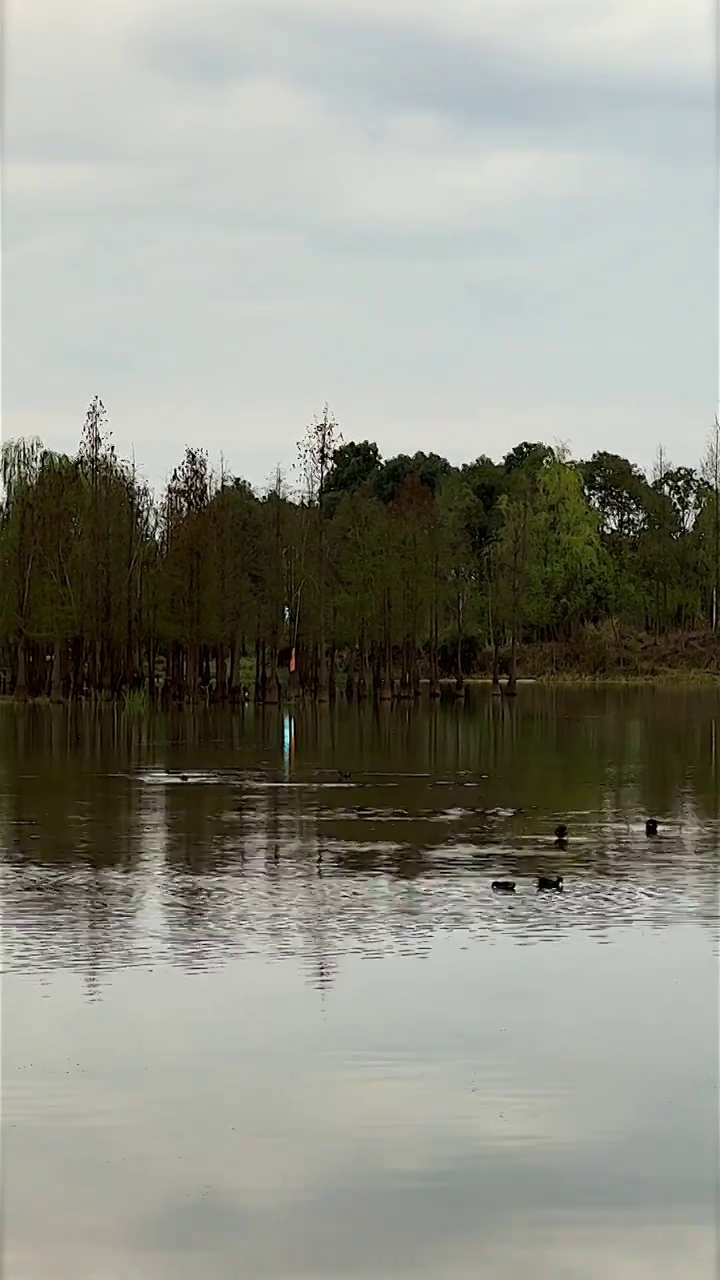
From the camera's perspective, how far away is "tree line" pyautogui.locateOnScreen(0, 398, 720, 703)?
86.4 meters

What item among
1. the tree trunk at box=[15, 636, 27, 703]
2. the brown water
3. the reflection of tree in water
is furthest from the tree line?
the brown water

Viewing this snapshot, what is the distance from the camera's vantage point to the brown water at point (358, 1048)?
9703 millimetres

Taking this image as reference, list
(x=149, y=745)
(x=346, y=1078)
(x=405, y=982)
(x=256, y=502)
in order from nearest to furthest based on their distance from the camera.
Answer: (x=346, y=1078)
(x=405, y=982)
(x=149, y=745)
(x=256, y=502)

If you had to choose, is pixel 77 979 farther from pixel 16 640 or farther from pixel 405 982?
pixel 16 640

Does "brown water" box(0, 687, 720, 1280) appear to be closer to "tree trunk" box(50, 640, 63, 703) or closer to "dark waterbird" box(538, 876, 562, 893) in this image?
"dark waterbird" box(538, 876, 562, 893)

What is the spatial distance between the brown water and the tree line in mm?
57514

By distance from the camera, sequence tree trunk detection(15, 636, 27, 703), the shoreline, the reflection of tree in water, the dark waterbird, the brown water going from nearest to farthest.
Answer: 1. the brown water
2. the reflection of tree in water
3. the dark waterbird
4. tree trunk detection(15, 636, 27, 703)
5. the shoreline

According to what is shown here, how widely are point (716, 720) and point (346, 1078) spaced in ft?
183

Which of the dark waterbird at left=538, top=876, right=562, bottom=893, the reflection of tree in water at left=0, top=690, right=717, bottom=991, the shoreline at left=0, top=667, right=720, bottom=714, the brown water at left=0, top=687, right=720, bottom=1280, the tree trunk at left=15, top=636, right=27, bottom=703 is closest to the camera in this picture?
the brown water at left=0, top=687, right=720, bottom=1280

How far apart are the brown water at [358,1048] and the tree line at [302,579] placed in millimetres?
57514

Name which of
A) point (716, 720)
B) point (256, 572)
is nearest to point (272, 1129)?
point (716, 720)

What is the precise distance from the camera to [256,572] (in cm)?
9756

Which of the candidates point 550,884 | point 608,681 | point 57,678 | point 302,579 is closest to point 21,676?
point 57,678

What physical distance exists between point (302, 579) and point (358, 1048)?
81.2 m
